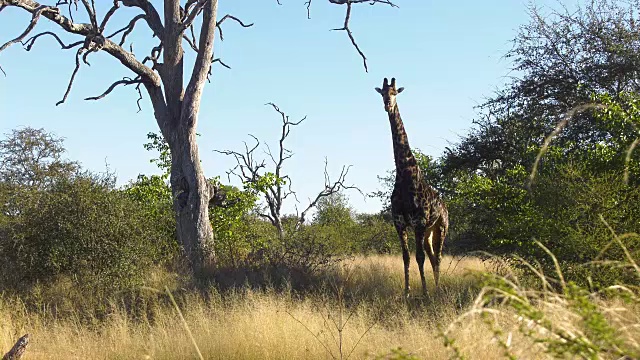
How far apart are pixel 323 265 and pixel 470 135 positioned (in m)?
10.2

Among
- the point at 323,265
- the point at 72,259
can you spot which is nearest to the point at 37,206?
the point at 72,259

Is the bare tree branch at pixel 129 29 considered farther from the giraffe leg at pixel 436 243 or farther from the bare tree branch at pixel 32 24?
the giraffe leg at pixel 436 243

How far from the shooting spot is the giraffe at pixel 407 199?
13.0 meters

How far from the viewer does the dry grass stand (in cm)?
816

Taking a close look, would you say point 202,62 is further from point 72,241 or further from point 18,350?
point 18,350

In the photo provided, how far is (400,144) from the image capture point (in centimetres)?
1354

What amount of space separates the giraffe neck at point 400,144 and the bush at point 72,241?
508 centimetres

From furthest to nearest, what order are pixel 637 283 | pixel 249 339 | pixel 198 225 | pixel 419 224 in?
pixel 198 225 → pixel 419 224 → pixel 637 283 → pixel 249 339

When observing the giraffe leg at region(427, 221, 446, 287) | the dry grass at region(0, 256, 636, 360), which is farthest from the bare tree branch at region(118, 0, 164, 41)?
the giraffe leg at region(427, 221, 446, 287)

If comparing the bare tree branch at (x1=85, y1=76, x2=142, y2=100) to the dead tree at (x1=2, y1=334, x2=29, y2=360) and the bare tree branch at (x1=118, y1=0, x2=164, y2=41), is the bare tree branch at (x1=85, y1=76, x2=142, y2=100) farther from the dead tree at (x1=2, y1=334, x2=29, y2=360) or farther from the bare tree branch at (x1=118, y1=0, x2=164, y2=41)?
the dead tree at (x1=2, y1=334, x2=29, y2=360)

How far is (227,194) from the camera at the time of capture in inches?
820

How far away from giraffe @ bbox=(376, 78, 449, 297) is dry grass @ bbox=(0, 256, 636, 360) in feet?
2.61

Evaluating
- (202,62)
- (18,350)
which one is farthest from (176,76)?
(18,350)

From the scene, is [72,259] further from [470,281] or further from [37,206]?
[470,281]
